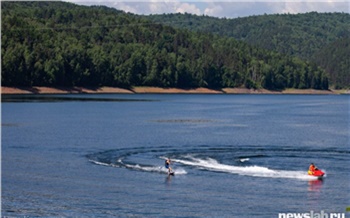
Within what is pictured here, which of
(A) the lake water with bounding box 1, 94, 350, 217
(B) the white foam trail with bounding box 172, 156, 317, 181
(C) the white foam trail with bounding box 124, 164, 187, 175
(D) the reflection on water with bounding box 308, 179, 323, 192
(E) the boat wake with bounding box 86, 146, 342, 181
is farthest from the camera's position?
(E) the boat wake with bounding box 86, 146, 342, 181

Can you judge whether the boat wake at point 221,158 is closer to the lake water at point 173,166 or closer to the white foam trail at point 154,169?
the white foam trail at point 154,169

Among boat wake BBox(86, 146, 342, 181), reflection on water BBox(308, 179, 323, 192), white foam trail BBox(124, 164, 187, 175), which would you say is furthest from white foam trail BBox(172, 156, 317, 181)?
white foam trail BBox(124, 164, 187, 175)

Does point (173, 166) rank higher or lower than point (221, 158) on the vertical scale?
lower

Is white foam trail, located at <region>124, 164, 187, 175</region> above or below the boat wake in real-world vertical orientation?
below

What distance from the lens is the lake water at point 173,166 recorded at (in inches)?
2185

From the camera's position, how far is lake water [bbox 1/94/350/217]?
2185 inches

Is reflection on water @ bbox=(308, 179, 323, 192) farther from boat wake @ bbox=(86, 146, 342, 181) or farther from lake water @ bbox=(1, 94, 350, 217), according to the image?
boat wake @ bbox=(86, 146, 342, 181)

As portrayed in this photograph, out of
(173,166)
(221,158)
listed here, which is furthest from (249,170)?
(221,158)

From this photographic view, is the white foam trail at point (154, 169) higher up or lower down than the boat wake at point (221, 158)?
lower down

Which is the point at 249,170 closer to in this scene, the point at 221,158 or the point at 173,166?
the point at 173,166

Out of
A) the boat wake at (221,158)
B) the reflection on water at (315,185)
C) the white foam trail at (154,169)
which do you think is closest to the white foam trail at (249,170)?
the boat wake at (221,158)

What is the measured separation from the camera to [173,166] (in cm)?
7462

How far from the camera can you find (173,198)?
5838 centimetres

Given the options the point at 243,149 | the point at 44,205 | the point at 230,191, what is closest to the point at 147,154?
the point at 243,149
